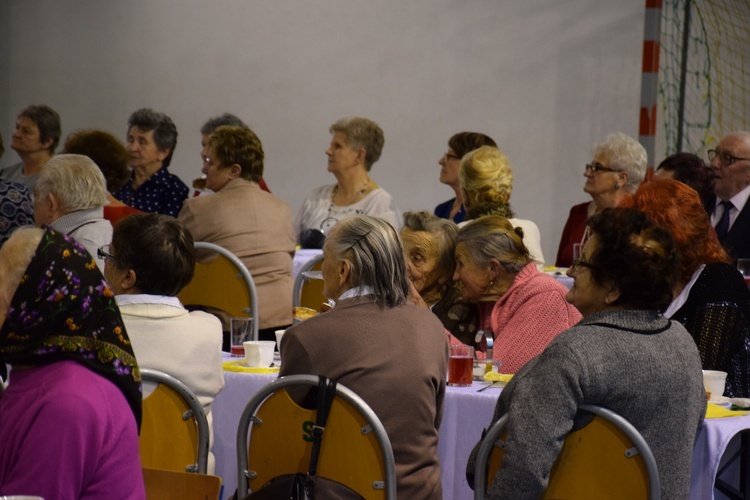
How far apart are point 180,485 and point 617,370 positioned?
0.88m

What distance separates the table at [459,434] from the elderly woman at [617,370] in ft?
1.24

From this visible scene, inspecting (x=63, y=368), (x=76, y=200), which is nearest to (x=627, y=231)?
(x=63, y=368)

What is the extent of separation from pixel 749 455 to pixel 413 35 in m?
5.31

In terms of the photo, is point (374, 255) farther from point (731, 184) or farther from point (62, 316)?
point (731, 184)

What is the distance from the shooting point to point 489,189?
176 inches

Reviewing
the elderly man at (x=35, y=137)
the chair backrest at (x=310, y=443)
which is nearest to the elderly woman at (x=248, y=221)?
the elderly man at (x=35, y=137)

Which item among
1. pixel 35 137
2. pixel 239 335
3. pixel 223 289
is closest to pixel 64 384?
pixel 239 335

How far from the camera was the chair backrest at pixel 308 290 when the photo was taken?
15.0 feet

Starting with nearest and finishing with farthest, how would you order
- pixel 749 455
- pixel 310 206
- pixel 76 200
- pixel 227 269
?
pixel 749 455 < pixel 76 200 < pixel 227 269 < pixel 310 206

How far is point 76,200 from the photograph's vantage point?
3779 mm

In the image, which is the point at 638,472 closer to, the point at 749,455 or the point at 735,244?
the point at 749,455

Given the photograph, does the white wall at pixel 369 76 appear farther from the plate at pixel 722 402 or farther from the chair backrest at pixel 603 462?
the chair backrest at pixel 603 462

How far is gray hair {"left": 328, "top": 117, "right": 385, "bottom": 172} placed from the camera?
568 cm

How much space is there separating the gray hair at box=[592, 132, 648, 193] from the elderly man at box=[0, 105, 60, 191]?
9.61 ft
